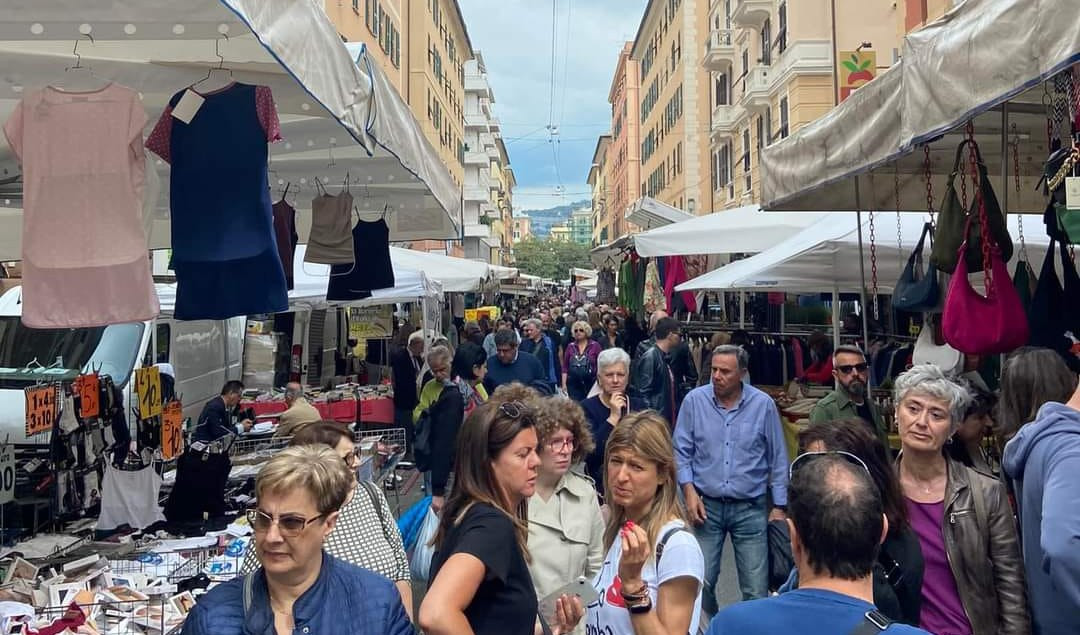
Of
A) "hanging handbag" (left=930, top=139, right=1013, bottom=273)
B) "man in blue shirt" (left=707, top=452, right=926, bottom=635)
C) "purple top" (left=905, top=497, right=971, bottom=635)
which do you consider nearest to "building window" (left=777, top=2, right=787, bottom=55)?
"hanging handbag" (left=930, top=139, right=1013, bottom=273)

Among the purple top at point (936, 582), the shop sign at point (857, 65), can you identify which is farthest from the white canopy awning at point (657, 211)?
the purple top at point (936, 582)

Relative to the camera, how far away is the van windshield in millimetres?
9352

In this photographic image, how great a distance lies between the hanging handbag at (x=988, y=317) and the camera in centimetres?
418

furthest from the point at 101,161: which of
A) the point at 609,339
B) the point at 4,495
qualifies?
the point at 609,339

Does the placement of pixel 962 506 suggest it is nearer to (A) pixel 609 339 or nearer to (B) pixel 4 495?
(B) pixel 4 495

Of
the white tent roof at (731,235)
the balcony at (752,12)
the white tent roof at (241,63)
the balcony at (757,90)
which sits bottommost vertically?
the white tent roof at (731,235)

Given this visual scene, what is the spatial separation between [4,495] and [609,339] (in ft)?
31.2

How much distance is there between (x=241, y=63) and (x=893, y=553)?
344cm

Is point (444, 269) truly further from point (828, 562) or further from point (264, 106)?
point (828, 562)

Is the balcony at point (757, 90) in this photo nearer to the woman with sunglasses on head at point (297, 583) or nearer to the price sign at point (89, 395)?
the price sign at point (89, 395)

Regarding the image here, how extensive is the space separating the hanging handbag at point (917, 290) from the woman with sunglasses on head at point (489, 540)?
130 inches

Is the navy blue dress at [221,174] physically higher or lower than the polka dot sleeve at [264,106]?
lower

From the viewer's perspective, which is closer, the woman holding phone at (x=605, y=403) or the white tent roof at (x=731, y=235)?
the woman holding phone at (x=605, y=403)

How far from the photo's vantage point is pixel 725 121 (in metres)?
36.2
